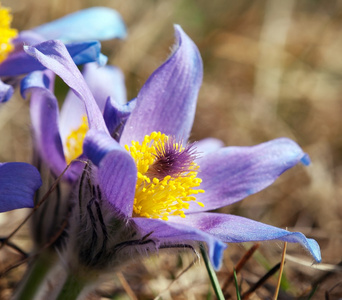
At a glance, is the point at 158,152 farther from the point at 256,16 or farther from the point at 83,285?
the point at 256,16

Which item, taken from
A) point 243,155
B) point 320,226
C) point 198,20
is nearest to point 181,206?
point 243,155

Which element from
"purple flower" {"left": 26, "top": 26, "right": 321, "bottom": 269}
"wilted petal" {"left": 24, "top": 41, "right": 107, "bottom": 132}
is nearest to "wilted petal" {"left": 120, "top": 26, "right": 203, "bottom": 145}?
"purple flower" {"left": 26, "top": 26, "right": 321, "bottom": 269}

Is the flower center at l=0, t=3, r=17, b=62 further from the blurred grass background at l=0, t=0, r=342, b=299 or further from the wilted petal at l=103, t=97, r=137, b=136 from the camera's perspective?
the blurred grass background at l=0, t=0, r=342, b=299

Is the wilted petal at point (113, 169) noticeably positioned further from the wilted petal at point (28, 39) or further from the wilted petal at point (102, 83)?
the wilted petal at point (28, 39)

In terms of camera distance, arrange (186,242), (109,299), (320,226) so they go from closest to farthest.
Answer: (186,242)
(109,299)
(320,226)

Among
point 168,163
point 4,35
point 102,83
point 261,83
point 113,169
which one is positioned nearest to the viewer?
point 113,169

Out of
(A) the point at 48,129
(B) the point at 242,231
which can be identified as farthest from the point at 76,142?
(B) the point at 242,231

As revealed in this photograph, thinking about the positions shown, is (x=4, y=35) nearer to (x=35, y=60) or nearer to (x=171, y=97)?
(x=35, y=60)
